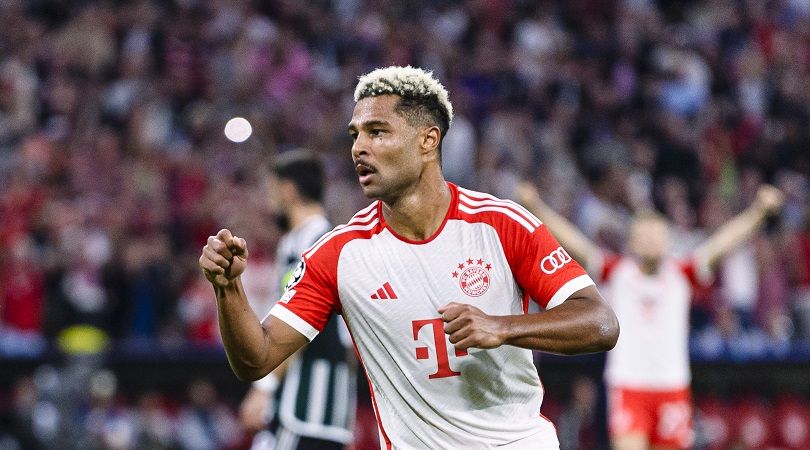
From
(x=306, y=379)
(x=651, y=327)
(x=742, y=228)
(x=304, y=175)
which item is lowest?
(x=306, y=379)

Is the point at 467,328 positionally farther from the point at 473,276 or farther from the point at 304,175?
the point at 304,175

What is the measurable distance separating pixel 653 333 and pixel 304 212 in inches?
152

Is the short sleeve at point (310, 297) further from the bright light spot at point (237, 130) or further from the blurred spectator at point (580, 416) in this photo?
Result: the bright light spot at point (237, 130)

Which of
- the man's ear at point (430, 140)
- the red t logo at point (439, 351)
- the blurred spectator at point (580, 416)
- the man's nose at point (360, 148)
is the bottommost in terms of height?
the blurred spectator at point (580, 416)

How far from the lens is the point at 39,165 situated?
41.5ft

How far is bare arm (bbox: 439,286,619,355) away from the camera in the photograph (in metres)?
3.69

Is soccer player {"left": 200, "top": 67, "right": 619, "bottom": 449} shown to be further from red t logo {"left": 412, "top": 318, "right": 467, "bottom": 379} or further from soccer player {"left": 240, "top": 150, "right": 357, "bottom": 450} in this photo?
soccer player {"left": 240, "top": 150, "right": 357, "bottom": 450}

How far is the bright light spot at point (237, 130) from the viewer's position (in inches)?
541

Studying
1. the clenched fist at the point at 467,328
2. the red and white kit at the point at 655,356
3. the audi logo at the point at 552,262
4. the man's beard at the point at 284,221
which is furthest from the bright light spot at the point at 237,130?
the clenched fist at the point at 467,328

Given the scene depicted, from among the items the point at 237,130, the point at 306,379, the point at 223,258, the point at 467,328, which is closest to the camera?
the point at 467,328

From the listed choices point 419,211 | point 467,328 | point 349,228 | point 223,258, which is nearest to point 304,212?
point 349,228

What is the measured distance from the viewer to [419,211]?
438cm

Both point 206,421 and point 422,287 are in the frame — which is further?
point 206,421

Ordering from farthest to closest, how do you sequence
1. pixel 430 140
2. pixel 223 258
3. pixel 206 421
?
pixel 206 421
pixel 430 140
pixel 223 258
